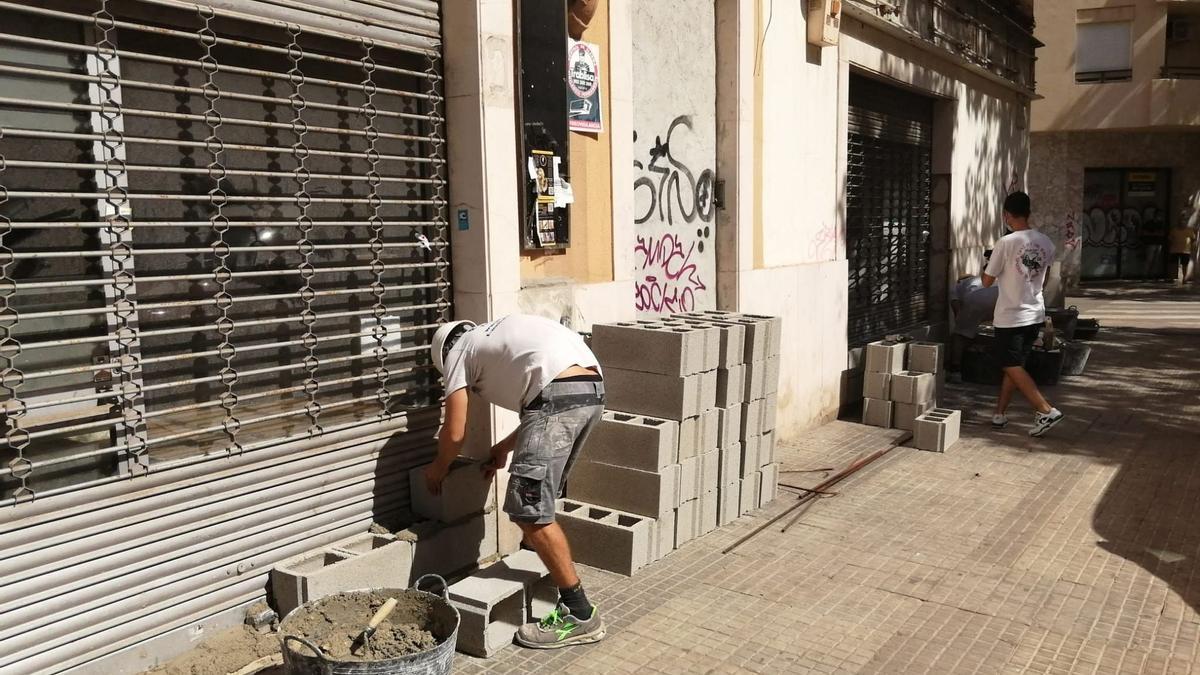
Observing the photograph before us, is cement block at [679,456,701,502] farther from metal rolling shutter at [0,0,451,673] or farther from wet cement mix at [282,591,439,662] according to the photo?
wet cement mix at [282,591,439,662]

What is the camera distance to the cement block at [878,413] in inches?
339

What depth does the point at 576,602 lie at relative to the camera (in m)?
4.25

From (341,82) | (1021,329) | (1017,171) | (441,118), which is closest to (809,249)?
(1021,329)

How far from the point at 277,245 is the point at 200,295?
45 cm

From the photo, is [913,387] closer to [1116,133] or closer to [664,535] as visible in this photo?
[664,535]

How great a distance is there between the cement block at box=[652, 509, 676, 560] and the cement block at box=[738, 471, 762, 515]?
2.82ft

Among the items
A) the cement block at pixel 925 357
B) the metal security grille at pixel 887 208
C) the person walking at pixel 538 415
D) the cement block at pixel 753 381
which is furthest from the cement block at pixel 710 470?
the metal security grille at pixel 887 208

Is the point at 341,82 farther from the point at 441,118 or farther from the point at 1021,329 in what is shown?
the point at 1021,329

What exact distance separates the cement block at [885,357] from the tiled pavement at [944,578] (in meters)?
0.81

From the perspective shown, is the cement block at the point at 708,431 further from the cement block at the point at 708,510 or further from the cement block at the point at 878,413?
the cement block at the point at 878,413

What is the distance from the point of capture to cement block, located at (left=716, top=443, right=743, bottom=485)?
19.0 feet

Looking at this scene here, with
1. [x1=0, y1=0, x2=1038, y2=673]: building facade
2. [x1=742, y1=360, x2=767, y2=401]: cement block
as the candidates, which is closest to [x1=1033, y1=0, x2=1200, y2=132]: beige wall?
[x1=0, y1=0, x2=1038, y2=673]: building facade

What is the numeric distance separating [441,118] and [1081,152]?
24496 mm

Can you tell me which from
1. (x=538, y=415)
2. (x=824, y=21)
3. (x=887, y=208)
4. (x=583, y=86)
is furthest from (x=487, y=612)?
(x=887, y=208)
